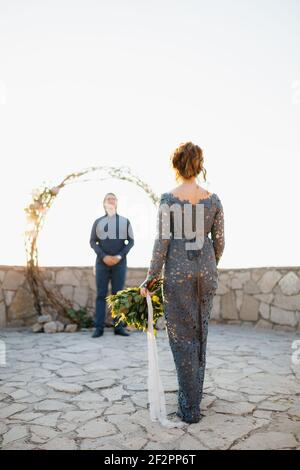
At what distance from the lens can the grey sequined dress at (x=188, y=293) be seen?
265 cm

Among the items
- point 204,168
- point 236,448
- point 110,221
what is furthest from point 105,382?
point 110,221

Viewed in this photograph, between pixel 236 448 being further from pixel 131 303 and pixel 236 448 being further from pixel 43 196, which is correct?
pixel 43 196

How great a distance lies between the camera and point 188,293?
265 centimetres

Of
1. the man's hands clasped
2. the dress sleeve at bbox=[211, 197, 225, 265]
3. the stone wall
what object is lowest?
the stone wall

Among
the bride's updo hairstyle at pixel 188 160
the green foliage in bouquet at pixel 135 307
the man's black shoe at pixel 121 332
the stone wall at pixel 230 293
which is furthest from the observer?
the stone wall at pixel 230 293

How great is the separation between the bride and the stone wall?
12.4 feet

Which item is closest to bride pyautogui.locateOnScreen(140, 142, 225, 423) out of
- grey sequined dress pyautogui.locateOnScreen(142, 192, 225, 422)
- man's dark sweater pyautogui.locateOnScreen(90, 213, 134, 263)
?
grey sequined dress pyautogui.locateOnScreen(142, 192, 225, 422)

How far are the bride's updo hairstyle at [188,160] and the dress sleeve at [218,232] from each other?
26 centimetres

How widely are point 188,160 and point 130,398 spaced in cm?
187

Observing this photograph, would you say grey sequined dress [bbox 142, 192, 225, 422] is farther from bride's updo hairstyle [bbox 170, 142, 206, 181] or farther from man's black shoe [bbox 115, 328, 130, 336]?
man's black shoe [bbox 115, 328, 130, 336]

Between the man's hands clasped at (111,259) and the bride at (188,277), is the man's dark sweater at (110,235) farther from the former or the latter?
the bride at (188,277)

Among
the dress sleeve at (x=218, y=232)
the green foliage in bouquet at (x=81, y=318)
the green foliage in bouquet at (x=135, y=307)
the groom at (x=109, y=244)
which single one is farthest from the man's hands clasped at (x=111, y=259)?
the dress sleeve at (x=218, y=232)

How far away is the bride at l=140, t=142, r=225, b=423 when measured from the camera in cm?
265
